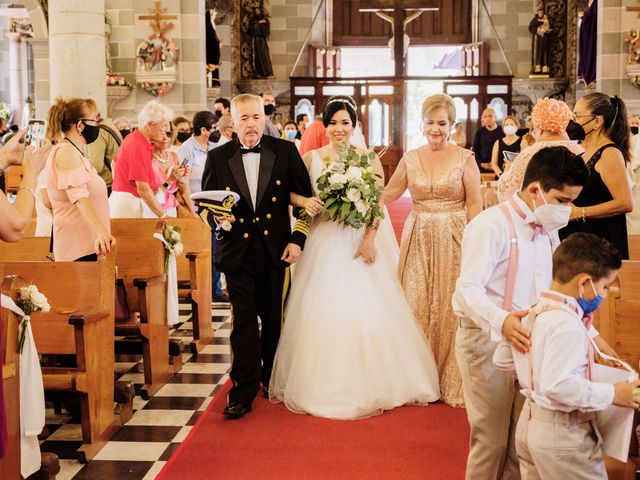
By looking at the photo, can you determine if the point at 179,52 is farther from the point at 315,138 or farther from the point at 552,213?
the point at 552,213

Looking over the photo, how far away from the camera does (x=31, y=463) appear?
379 cm

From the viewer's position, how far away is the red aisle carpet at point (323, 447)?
4117 millimetres

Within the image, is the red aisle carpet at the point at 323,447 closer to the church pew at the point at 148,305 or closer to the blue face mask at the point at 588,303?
the church pew at the point at 148,305

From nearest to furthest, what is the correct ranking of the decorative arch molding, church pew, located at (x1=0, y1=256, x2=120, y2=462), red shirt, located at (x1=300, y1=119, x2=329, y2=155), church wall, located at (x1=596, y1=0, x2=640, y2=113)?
church pew, located at (x1=0, y1=256, x2=120, y2=462) < red shirt, located at (x1=300, y1=119, x2=329, y2=155) < the decorative arch molding < church wall, located at (x1=596, y1=0, x2=640, y2=113)

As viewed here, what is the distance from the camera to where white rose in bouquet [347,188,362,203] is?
16.4 ft

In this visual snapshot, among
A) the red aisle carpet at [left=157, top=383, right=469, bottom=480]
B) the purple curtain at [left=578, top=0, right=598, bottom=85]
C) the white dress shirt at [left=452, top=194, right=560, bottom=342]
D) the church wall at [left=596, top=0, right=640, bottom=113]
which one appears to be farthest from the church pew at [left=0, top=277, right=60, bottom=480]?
the purple curtain at [left=578, top=0, right=598, bottom=85]

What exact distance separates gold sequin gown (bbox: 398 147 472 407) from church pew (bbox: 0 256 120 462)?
180cm

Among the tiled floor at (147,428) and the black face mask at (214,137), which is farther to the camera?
the black face mask at (214,137)

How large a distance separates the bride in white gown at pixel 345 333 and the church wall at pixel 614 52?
10.5 meters

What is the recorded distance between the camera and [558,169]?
9.77 ft

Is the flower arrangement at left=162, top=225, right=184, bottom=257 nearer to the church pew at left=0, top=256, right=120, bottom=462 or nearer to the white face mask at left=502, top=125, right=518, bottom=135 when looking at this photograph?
the church pew at left=0, top=256, right=120, bottom=462

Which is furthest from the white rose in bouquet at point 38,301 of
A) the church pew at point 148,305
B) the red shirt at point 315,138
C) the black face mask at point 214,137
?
the black face mask at point 214,137

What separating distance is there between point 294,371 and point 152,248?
4.82ft

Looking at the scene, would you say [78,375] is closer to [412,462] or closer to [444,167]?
[412,462]
